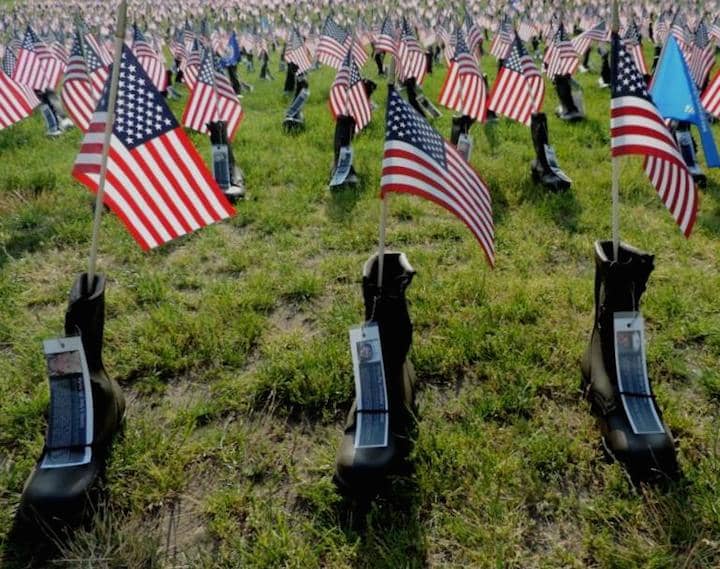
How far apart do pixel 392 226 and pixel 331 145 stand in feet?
11.4

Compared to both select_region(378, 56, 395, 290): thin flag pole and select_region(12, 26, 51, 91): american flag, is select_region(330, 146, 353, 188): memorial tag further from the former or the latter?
select_region(12, 26, 51, 91): american flag

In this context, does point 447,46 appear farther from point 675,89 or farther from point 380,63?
point 675,89

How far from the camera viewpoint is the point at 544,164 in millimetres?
6984

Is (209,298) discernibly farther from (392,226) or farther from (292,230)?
(392,226)

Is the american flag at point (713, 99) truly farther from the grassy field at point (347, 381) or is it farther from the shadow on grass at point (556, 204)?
the shadow on grass at point (556, 204)

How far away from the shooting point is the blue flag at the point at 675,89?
406 centimetres

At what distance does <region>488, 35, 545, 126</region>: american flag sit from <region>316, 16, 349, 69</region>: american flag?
4.95m

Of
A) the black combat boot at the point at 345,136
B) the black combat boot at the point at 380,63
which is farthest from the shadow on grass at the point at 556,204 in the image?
the black combat boot at the point at 380,63

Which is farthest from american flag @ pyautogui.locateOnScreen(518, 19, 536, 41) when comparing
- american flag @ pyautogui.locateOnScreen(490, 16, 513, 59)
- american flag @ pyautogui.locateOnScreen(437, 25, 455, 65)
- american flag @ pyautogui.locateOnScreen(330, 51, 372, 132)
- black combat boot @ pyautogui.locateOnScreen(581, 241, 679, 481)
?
black combat boot @ pyautogui.locateOnScreen(581, 241, 679, 481)

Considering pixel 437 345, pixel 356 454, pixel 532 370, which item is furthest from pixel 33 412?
pixel 532 370

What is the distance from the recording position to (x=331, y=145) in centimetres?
912

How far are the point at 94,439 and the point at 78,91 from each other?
5.93 meters

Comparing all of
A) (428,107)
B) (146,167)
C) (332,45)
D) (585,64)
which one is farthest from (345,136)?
(585,64)

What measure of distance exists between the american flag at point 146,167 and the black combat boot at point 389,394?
890 millimetres
